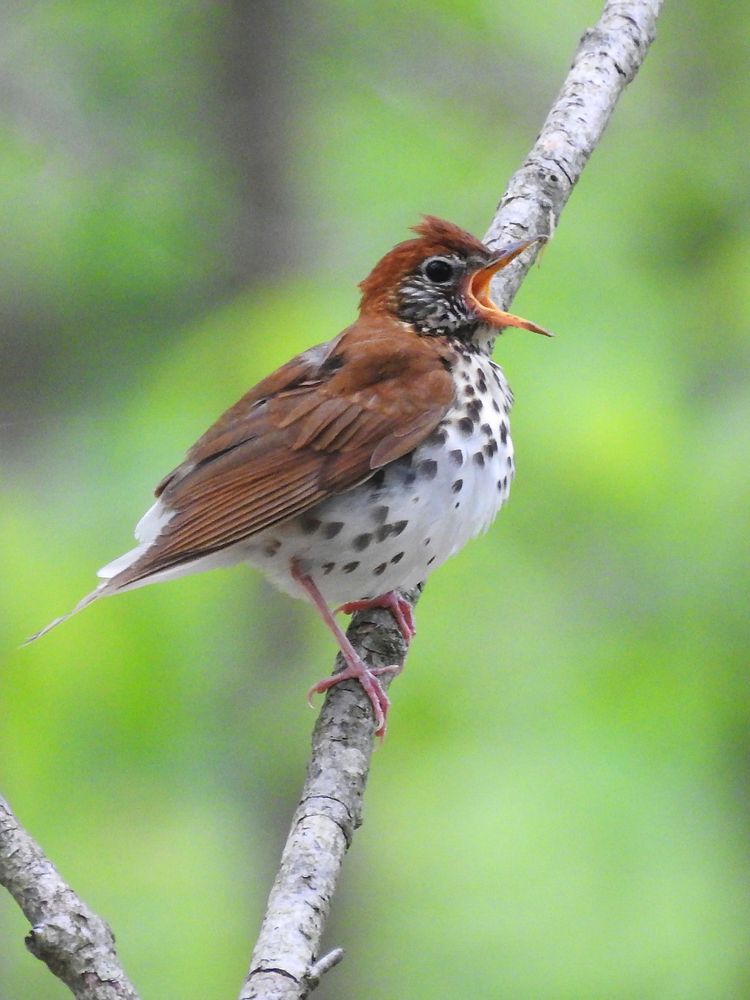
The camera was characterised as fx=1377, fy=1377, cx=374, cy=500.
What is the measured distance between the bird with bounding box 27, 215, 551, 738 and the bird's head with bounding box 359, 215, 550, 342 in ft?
0.29

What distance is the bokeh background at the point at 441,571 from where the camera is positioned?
14.7ft

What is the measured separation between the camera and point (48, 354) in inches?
288

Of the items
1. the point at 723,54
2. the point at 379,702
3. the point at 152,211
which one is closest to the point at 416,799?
the point at 379,702

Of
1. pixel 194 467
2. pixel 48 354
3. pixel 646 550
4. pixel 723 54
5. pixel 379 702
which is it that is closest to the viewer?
pixel 379 702

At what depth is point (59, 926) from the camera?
218 cm

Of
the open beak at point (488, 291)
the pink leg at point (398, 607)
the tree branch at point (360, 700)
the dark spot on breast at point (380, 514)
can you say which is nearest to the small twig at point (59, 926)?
the tree branch at point (360, 700)

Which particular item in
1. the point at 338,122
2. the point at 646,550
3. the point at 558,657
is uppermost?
the point at 338,122

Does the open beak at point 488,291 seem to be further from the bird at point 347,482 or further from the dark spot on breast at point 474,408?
the dark spot on breast at point 474,408

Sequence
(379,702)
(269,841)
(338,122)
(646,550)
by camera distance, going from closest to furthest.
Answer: (379,702), (646,550), (269,841), (338,122)

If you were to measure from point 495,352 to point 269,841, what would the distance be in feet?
7.17

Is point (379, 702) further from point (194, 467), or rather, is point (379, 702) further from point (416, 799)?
point (416, 799)

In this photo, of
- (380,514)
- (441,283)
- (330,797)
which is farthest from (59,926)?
(441,283)

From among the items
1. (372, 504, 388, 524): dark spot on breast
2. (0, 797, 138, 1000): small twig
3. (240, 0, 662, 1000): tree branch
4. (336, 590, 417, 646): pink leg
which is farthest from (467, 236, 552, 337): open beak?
(0, 797, 138, 1000): small twig

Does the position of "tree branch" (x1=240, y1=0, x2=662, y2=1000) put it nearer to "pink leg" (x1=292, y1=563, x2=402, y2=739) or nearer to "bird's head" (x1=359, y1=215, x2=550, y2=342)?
"pink leg" (x1=292, y1=563, x2=402, y2=739)
